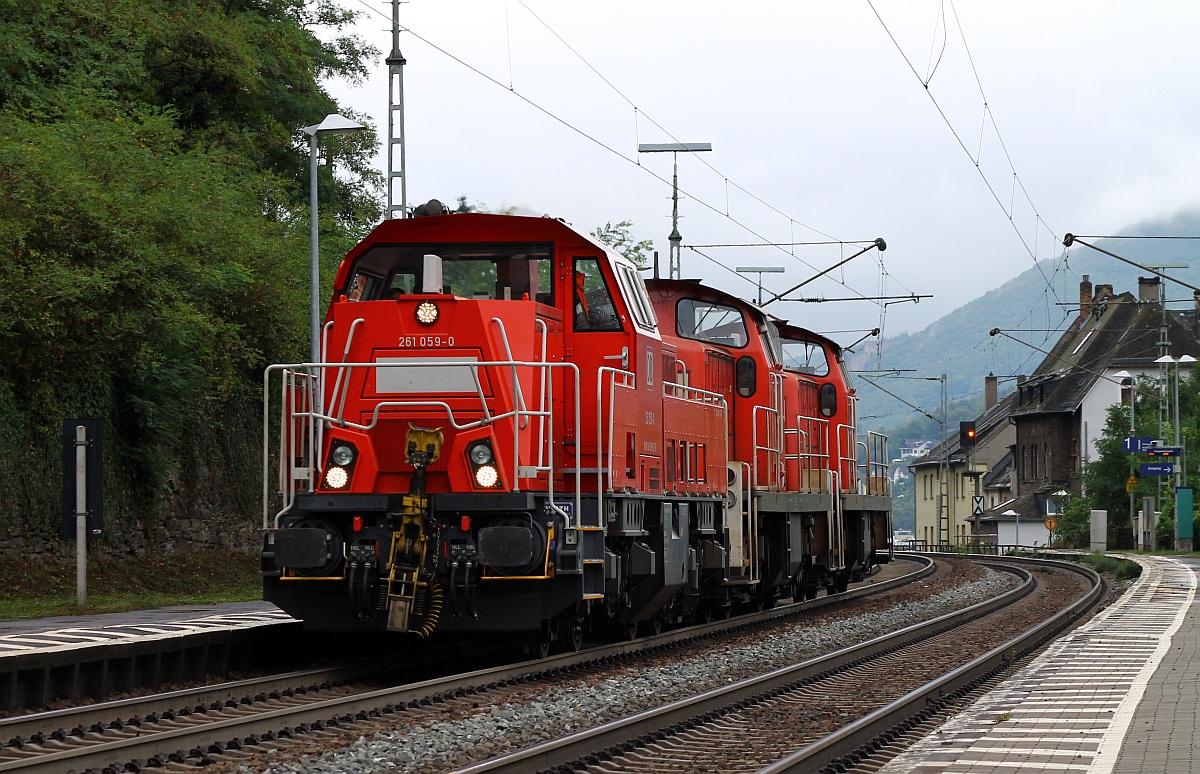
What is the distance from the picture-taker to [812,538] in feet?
70.0

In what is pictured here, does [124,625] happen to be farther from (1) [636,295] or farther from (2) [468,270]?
(1) [636,295]

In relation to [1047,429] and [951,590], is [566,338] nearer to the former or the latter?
[951,590]

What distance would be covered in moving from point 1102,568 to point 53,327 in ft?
91.9

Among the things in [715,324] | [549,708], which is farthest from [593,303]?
[715,324]

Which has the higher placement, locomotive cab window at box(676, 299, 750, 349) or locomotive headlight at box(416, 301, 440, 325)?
locomotive cab window at box(676, 299, 750, 349)

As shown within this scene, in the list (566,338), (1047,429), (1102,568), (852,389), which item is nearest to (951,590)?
(852,389)

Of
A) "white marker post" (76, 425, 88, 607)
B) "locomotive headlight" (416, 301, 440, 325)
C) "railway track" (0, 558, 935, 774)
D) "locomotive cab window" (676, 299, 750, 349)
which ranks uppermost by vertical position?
"locomotive cab window" (676, 299, 750, 349)

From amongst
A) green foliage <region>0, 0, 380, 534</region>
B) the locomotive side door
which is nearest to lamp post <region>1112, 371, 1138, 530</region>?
green foliage <region>0, 0, 380, 534</region>

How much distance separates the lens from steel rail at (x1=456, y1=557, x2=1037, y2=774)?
7.51 m

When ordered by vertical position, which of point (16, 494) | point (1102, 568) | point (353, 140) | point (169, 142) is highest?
point (353, 140)

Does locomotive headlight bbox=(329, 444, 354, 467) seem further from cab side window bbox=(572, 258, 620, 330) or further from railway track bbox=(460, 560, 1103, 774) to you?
railway track bbox=(460, 560, 1103, 774)

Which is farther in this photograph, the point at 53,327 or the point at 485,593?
the point at 53,327

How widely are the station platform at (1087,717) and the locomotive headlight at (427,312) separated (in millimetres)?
5100

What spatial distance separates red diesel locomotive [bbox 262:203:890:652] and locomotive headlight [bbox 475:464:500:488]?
2 centimetres
